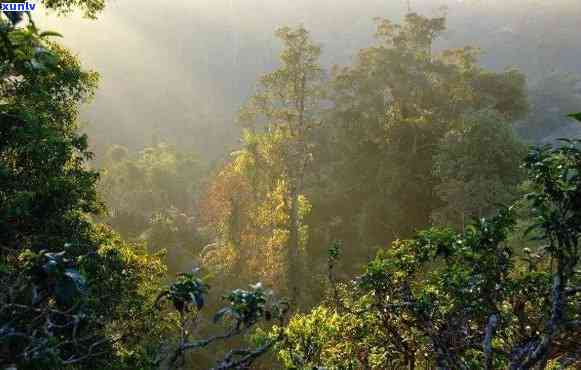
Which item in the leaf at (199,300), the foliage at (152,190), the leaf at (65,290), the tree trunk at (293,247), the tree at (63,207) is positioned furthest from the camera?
the foliage at (152,190)

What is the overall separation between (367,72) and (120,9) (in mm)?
92974

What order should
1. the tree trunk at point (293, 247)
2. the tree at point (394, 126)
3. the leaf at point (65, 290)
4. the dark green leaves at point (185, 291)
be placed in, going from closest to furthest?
the leaf at point (65, 290)
the dark green leaves at point (185, 291)
the tree trunk at point (293, 247)
the tree at point (394, 126)

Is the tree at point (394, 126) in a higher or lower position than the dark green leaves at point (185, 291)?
higher

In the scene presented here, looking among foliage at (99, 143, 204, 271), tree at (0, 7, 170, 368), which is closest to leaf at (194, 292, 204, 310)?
tree at (0, 7, 170, 368)

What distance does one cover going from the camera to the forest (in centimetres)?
548

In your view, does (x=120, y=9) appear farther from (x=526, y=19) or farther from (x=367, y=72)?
(x=367, y=72)

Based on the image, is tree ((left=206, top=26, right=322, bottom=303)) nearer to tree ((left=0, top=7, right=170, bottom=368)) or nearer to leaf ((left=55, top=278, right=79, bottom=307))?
tree ((left=0, top=7, right=170, bottom=368))

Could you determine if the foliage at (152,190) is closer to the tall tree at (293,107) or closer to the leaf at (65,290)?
the tall tree at (293,107)

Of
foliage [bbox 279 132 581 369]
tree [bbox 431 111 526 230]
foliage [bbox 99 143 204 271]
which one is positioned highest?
foliage [bbox 99 143 204 271]

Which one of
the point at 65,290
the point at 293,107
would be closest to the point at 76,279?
the point at 65,290

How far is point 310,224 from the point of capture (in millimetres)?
32688

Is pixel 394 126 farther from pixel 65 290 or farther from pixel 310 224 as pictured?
pixel 65 290

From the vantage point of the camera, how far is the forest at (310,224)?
5.48 m

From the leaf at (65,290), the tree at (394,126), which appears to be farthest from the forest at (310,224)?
the tree at (394,126)
